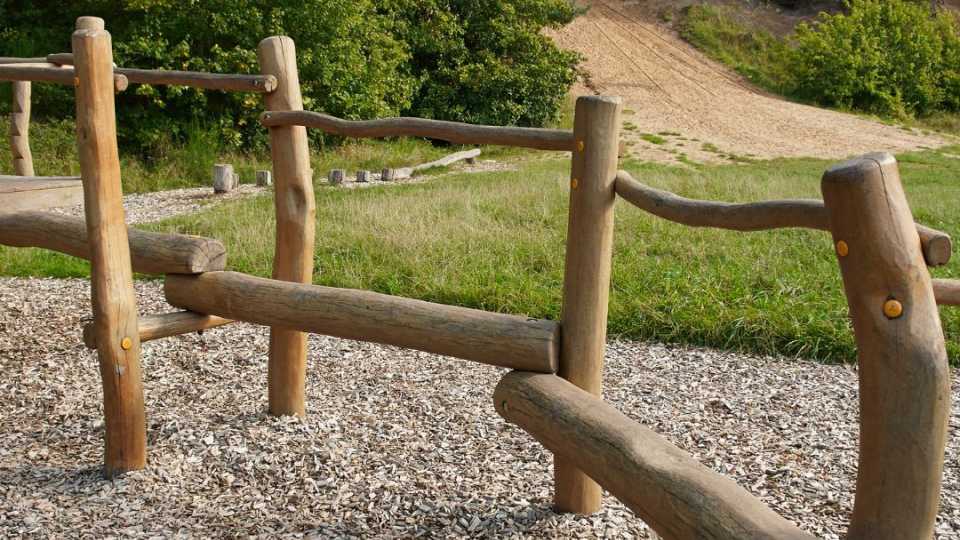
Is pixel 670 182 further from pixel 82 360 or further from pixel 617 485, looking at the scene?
pixel 617 485

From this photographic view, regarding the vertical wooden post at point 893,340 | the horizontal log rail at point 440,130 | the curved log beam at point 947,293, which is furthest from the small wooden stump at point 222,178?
the vertical wooden post at point 893,340

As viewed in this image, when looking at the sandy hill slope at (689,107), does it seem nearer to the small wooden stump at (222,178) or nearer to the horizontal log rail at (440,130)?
the small wooden stump at (222,178)

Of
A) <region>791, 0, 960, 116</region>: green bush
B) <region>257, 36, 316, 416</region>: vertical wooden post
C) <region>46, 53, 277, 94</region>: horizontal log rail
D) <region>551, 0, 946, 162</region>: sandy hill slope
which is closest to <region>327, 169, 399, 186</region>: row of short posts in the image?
<region>551, 0, 946, 162</region>: sandy hill slope

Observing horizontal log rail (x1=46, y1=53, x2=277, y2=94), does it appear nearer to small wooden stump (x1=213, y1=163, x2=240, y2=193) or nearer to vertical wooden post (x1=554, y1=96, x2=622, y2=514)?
vertical wooden post (x1=554, y1=96, x2=622, y2=514)

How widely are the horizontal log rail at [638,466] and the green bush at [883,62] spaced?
2250 cm

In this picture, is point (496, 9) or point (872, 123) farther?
point (872, 123)

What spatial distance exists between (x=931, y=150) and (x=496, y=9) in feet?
29.6

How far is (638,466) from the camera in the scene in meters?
2.28

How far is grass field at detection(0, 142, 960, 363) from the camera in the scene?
6.01 m

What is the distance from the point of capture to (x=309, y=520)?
3.49m

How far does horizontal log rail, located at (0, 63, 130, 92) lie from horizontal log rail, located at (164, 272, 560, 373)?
0.85 m

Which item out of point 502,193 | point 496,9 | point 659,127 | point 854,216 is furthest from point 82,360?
point 659,127

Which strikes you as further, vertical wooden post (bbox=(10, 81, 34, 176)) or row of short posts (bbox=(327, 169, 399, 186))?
row of short posts (bbox=(327, 169, 399, 186))

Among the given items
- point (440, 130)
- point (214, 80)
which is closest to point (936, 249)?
point (440, 130)
